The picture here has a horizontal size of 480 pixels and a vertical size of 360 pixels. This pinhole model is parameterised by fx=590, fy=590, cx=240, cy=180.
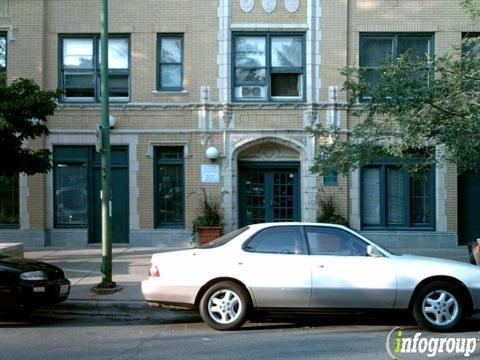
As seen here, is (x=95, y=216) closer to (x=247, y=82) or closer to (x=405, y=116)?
(x=247, y=82)

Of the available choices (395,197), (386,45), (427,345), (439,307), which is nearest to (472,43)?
(386,45)

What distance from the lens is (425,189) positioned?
54.7ft

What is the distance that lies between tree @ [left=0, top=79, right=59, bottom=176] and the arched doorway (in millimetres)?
6222

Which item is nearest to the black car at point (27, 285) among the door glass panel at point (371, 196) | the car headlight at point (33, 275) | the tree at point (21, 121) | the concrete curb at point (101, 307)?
the car headlight at point (33, 275)

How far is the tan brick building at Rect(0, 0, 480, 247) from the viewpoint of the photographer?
16.3 m

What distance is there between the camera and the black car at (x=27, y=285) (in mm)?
8156

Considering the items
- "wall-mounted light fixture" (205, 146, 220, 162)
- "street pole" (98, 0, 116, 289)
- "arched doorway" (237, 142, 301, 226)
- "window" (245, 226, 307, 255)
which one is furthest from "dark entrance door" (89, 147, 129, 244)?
"window" (245, 226, 307, 255)

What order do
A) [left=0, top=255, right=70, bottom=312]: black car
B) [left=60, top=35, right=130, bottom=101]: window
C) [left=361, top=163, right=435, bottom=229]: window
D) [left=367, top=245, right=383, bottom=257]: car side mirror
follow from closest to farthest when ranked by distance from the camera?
[left=367, top=245, right=383, bottom=257]: car side mirror, [left=0, top=255, right=70, bottom=312]: black car, [left=361, top=163, right=435, bottom=229]: window, [left=60, top=35, right=130, bottom=101]: window

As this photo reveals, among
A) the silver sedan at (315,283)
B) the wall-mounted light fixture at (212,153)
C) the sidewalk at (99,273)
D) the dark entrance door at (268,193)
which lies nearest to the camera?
the silver sedan at (315,283)

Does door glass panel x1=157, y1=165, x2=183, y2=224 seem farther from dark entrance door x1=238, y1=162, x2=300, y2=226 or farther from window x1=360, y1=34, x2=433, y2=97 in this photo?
window x1=360, y1=34, x2=433, y2=97

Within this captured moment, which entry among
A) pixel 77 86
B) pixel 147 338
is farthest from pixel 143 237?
pixel 147 338

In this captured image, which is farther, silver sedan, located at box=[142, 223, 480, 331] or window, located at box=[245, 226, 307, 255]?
window, located at box=[245, 226, 307, 255]

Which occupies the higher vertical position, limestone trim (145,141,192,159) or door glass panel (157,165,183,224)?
limestone trim (145,141,192,159)

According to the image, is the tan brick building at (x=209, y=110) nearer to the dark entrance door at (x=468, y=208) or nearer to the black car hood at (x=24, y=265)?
the dark entrance door at (x=468, y=208)
